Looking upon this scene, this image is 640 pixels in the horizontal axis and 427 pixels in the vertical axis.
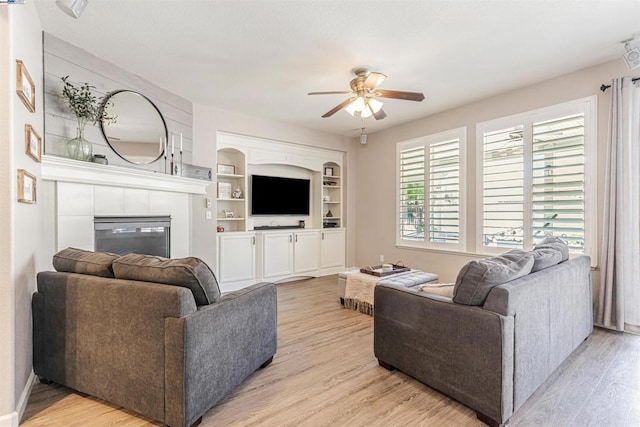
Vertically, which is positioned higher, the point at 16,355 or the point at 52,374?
the point at 16,355

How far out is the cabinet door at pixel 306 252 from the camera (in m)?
5.67

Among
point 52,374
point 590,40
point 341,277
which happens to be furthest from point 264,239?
point 590,40

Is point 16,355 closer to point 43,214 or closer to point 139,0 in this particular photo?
point 43,214

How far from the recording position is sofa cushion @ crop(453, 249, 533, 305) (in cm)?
187

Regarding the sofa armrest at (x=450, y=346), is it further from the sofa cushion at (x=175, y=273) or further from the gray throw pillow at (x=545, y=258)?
the sofa cushion at (x=175, y=273)

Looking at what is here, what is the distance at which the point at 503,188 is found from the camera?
4184 millimetres

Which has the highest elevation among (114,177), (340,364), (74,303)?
(114,177)

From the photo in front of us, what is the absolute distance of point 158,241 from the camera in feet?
12.9

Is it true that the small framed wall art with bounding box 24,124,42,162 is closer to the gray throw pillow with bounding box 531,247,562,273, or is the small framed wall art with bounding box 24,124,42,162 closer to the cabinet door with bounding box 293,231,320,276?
the gray throw pillow with bounding box 531,247,562,273

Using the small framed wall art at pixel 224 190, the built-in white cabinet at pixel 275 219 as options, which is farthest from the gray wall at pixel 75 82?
the built-in white cabinet at pixel 275 219

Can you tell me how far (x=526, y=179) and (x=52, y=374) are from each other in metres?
4.90

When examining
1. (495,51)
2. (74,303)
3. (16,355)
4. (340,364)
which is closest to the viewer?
(16,355)

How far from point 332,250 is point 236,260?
195cm

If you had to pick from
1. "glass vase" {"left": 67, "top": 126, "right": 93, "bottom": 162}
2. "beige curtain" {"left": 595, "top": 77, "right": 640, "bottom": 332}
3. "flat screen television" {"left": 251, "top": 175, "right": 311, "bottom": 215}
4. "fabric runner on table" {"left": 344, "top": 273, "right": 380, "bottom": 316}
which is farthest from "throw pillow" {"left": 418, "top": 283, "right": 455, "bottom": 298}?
"flat screen television" {"left": 251, "top": 175, "right": 311, "bottom": 215}
